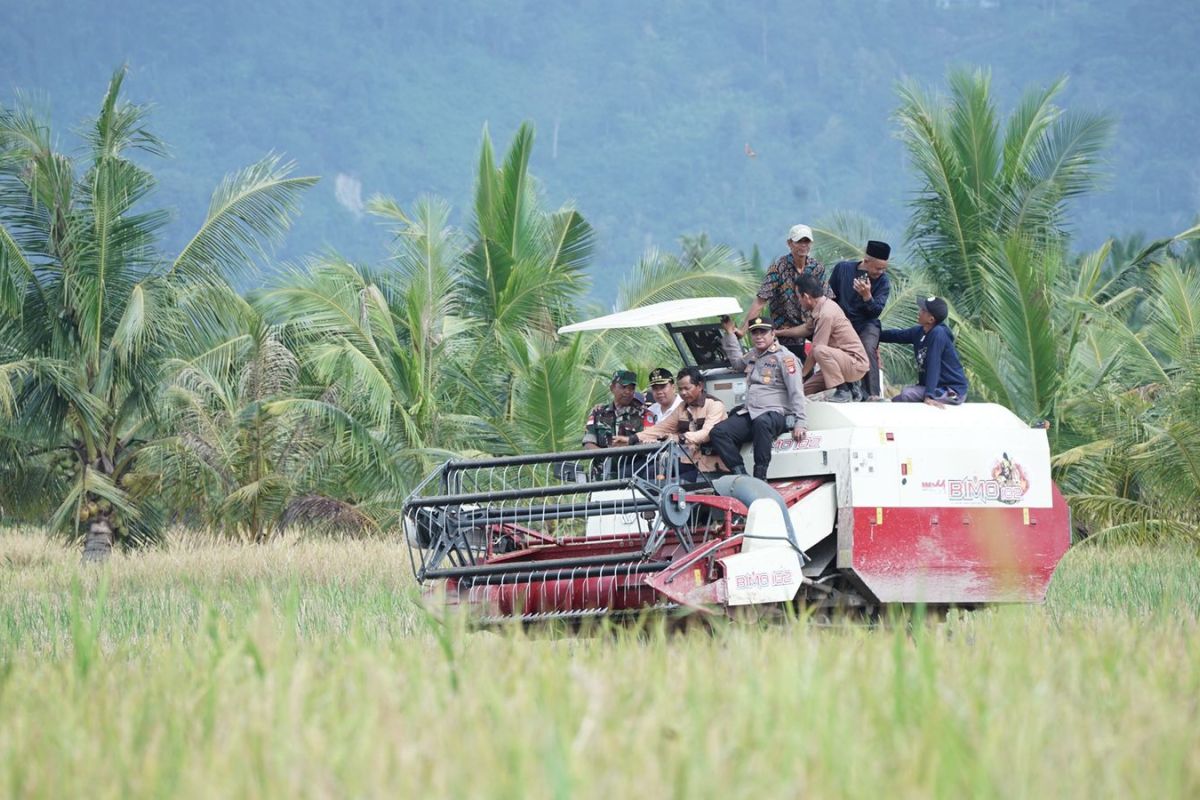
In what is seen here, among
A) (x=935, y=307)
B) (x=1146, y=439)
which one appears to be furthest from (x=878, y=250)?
(x=1146, y=439)

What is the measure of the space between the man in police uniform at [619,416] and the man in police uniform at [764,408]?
2219mm

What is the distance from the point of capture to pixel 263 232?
24109mm

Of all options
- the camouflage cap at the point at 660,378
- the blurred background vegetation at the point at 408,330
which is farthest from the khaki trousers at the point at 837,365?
the blurred background vegetation at the point at 408,330

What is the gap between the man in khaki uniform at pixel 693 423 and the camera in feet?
38.9

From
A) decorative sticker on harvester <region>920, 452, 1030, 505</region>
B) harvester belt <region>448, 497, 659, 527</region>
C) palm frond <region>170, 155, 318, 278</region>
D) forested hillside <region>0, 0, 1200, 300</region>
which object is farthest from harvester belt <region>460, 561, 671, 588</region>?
forested hillside <region>0, 0, 1200, 300</region>

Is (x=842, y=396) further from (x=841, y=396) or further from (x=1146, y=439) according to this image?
(x=1146, y=439)

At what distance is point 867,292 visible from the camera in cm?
1269

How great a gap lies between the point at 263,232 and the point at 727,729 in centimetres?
2042

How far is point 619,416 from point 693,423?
1.82 metres

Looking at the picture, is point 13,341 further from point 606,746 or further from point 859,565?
point 606,746

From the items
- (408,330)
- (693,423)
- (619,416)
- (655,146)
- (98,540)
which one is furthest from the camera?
(655,146)

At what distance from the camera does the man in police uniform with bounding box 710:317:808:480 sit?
11.4m

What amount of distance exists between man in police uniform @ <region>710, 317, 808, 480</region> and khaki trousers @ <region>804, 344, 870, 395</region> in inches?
14.5

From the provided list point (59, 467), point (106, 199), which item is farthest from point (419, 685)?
point (59, 467)
